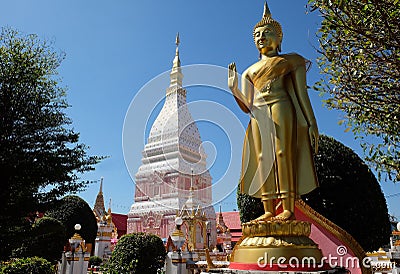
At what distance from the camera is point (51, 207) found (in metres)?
9.88

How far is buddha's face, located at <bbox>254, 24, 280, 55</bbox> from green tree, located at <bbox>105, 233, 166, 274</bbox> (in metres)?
8.41

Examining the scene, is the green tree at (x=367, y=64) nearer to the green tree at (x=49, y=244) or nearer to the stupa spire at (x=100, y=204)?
the green tree at (x=49, y=244)

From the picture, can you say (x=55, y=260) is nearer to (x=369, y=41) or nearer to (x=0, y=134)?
(x=0, y=134)

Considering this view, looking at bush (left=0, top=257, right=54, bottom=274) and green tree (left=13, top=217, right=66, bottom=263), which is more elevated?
green tree (left=13, top=217, right=66, bottom=263)

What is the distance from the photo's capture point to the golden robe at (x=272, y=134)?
5.38m

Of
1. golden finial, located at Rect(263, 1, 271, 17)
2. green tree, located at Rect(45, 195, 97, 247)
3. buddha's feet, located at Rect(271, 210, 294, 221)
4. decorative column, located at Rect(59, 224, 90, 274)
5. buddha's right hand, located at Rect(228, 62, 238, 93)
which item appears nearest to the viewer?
buddha's feet, located at Rect(271, 210, 294, 221)

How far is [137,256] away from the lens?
38.1ft

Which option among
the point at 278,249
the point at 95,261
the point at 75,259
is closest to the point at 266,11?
the point at 278,249

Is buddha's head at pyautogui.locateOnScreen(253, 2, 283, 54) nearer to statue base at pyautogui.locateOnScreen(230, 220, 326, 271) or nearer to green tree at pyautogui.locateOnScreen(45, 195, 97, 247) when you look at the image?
statue base at pyautogui.locateOnScreen(230, 220, 326, 271)

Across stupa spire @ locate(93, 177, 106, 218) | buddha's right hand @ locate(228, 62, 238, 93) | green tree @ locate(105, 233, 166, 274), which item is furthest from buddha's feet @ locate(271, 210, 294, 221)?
stupa spire @ locate(93, 177, 106, 218)

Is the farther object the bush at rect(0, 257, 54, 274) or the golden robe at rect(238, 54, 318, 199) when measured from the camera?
the bush at rect(0, 257, 54, 274)

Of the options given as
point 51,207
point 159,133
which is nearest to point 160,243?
point 51,207

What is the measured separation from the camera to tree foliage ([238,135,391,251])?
1055 cm

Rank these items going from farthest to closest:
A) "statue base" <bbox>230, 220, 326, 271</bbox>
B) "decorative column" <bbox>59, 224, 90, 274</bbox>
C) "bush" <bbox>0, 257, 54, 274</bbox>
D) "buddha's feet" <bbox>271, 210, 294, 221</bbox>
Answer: "decorative column" <bbox>59, 224, 90, 274</bbox>
"bush" <bbox>0, 257, 54, 274</bbox>
"buddha's feet" <bbox>271, 210, 294, 221</bbox>
"statue base" <bbox>230, 220, 326, 271</bbox>
